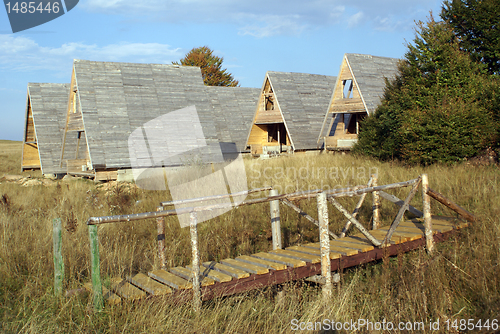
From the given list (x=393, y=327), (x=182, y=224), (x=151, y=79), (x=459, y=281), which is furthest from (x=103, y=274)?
(x=151, y=79)

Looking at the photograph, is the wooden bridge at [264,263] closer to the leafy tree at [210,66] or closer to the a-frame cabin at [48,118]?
the a-frame cabin at [48,118]

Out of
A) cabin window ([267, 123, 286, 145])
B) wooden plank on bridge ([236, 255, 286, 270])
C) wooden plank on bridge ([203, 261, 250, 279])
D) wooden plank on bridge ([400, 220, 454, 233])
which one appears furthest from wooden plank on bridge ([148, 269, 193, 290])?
cabin window ([267, 123, 286, 145])

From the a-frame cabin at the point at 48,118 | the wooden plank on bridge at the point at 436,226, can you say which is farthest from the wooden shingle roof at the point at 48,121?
the wooden plank on bridge at the point at 436,226

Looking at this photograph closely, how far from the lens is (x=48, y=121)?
75.3 ft

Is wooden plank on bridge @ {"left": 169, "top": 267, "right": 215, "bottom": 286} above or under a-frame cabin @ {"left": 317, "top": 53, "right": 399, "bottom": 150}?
under

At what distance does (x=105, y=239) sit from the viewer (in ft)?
22.0

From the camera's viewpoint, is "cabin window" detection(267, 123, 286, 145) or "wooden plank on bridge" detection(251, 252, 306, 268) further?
"cabin window" detection(267, 123, 286, 145)

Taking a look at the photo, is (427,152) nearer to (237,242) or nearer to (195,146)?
(237,242)

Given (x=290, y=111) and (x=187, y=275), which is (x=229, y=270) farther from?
(x=290, y=111)

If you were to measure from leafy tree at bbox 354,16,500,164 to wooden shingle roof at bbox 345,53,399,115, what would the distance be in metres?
4.79

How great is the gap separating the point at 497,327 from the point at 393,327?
0.95m

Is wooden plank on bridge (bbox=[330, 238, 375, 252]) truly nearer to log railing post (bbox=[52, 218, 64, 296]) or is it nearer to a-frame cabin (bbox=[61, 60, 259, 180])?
log railing post (bbox=[52, 218, 64, 296])

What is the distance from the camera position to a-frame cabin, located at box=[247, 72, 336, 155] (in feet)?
75.8

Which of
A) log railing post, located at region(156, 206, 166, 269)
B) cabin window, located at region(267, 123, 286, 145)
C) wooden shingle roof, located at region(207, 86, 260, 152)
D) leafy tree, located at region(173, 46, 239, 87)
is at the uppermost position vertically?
leafy tree, located at region(173, 46, 239, 87)
